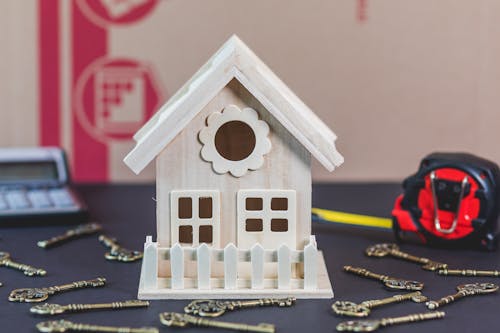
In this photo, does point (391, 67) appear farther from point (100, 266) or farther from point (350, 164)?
point (100, 266)

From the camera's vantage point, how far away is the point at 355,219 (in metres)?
1.16

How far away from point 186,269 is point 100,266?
0.48ft

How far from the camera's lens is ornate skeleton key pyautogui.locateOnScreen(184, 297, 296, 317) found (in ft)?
2.68

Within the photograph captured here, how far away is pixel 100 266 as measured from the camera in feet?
3.25

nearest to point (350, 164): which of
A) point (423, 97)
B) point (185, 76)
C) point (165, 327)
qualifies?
point (423, 97)

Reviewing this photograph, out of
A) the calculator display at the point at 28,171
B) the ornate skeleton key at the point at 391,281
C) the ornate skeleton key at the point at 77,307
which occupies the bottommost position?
the ornate skeleton key at the point at 391,281

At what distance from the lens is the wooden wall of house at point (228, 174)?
0.87 meters

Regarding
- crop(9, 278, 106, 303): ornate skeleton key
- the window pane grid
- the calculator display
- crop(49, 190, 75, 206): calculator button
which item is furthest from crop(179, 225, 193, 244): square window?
the calculator display

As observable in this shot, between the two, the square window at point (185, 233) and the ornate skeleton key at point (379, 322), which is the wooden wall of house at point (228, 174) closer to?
the square window at point (185, 233)

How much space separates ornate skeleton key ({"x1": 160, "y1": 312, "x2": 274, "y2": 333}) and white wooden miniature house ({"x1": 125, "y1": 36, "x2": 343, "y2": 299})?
7cm

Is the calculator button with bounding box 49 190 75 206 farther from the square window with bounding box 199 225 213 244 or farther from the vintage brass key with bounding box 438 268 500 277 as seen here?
the vintage brass key with bounding box 438 268 500 277

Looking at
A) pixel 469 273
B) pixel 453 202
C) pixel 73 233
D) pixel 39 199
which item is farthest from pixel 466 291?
pixel 39 199

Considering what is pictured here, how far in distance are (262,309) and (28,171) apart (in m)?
0.60

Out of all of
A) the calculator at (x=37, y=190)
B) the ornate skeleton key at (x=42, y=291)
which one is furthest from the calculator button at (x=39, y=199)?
the ornate skeleton key at (x=42, y=291)
